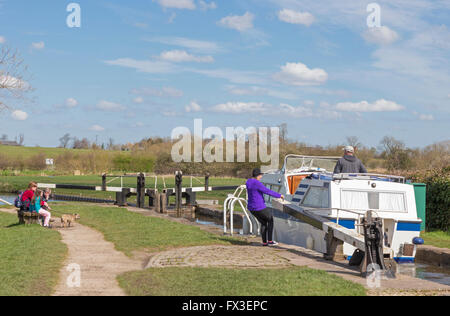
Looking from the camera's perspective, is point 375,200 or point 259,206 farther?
point 259,206

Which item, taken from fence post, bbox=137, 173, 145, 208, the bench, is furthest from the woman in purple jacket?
fence post, bbox=137, 173, 145, 208

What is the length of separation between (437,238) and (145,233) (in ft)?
26.4

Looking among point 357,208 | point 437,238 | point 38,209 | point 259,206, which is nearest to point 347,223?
point 357,208

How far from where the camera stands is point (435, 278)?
36.8 ft

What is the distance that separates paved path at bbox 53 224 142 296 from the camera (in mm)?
8023

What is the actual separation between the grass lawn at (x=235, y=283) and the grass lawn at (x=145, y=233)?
3.21 meters

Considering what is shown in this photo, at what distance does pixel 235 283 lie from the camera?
8.05m

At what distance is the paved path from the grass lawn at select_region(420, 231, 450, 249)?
310 inches

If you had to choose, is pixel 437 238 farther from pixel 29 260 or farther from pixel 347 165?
pixel 29 260

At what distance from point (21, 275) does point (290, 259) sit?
192 inches

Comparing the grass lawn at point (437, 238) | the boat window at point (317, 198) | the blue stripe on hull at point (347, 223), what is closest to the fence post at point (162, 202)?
the grass lawn at point (437, 238)

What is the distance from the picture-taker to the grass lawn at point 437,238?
14.3 metres
